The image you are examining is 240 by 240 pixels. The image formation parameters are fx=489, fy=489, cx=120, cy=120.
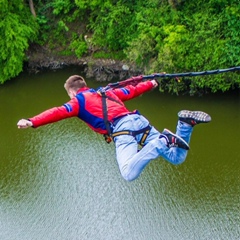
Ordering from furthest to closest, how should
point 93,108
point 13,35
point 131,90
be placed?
point 13,35 → point 131,90 → point 93,108

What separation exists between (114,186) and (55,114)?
24.6 ft

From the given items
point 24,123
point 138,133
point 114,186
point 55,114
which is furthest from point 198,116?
point 114,186

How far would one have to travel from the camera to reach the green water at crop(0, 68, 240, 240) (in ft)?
36.4

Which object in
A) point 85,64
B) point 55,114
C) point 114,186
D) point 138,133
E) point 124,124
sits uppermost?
point 55,114

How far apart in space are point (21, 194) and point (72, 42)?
23.9 feet

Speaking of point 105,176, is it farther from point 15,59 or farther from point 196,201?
point 15,59

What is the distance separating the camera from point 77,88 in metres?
5.23

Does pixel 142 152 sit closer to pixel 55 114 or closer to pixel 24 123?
pixel 55 114

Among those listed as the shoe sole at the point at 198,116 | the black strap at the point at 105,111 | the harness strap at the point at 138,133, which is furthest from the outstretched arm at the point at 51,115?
the shoe sole at the point at 198,116

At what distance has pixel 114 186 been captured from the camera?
39.8 feet

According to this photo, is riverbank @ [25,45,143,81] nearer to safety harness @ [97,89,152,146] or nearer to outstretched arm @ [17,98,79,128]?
safety harness @ [97,89,152,146]

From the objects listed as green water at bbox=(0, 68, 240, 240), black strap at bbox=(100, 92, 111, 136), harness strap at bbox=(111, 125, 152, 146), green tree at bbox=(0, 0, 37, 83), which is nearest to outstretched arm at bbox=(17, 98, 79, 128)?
black strap at bbox=(100, 92, 111, 136)

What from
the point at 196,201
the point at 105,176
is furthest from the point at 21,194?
the point at 196,201

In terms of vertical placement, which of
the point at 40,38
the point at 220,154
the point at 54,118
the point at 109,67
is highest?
the point at 54,118
